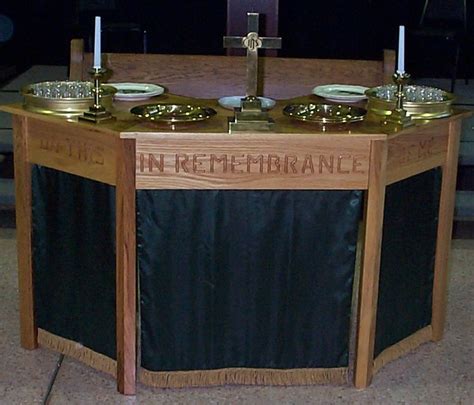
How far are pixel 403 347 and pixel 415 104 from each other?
76 cm

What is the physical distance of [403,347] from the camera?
9.66 ft

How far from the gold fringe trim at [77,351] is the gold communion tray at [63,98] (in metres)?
0.69

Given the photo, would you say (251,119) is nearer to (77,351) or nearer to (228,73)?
(77,351)

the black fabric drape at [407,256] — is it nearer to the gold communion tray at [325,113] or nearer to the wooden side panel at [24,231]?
the gold communion tray at [325,113]

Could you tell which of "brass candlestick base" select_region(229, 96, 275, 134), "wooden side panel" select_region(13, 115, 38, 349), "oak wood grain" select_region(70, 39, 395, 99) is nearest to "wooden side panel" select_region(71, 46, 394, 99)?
"oak wood grain" select_region(70, 39, 395, 99)

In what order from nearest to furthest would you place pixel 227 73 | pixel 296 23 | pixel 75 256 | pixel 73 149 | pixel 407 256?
1. pixel 73 149
2. pixel 75 256
3. pixel 407 256
4. pixel 227 73
5. pixel 296 23

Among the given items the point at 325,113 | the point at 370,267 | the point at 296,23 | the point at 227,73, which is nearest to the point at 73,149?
the point at 325,113

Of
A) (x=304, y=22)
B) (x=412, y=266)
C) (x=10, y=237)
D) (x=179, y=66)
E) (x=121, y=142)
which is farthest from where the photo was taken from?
(x=304, y=22)

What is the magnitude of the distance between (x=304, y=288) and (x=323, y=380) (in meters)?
0.29

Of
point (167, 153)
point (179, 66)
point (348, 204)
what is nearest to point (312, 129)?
point (348, 204)

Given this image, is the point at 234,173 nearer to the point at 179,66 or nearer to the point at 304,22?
the point at 179,66

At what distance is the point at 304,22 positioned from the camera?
7535 millimetres

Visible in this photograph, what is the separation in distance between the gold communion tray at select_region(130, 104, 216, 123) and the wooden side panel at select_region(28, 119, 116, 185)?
0.16 m

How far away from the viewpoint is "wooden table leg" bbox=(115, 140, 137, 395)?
250 centimetres
